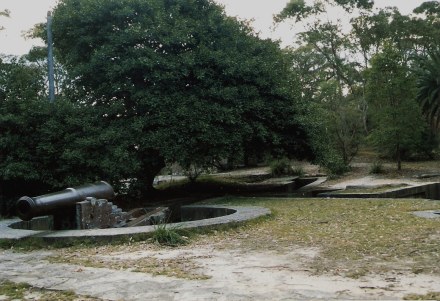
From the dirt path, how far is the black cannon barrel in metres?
1.44

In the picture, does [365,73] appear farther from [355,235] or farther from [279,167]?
[355,235]

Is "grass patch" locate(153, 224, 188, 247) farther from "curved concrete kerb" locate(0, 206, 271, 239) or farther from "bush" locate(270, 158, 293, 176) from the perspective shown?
"bush" locate(270, 158, 293, 176)

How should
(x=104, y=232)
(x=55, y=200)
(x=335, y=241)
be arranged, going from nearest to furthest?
(x=335, y=241) → (x=104, y=232) → (x=55, y=200)

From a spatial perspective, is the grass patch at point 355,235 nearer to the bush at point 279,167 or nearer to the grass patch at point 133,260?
the grass patch at point 133,260

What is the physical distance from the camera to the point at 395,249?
5891 mm

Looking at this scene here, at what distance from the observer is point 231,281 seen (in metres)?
4.67

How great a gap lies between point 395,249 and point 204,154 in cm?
844

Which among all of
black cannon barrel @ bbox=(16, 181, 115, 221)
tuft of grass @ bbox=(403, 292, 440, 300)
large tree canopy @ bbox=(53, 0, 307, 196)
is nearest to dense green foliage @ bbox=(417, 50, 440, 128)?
large tree canopy @ bbox=(53, 0, 307, 196)

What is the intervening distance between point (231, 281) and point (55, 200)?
4.26 meters

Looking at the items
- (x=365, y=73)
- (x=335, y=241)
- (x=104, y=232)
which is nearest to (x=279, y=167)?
(x=365, y=73)

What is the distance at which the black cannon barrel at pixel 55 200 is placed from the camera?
743 cm

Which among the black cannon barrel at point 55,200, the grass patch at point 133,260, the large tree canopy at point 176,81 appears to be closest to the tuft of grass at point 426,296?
the grass patch at point 133,260

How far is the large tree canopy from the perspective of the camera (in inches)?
517

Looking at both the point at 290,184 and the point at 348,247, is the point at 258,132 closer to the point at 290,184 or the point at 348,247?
the point at 290,184
